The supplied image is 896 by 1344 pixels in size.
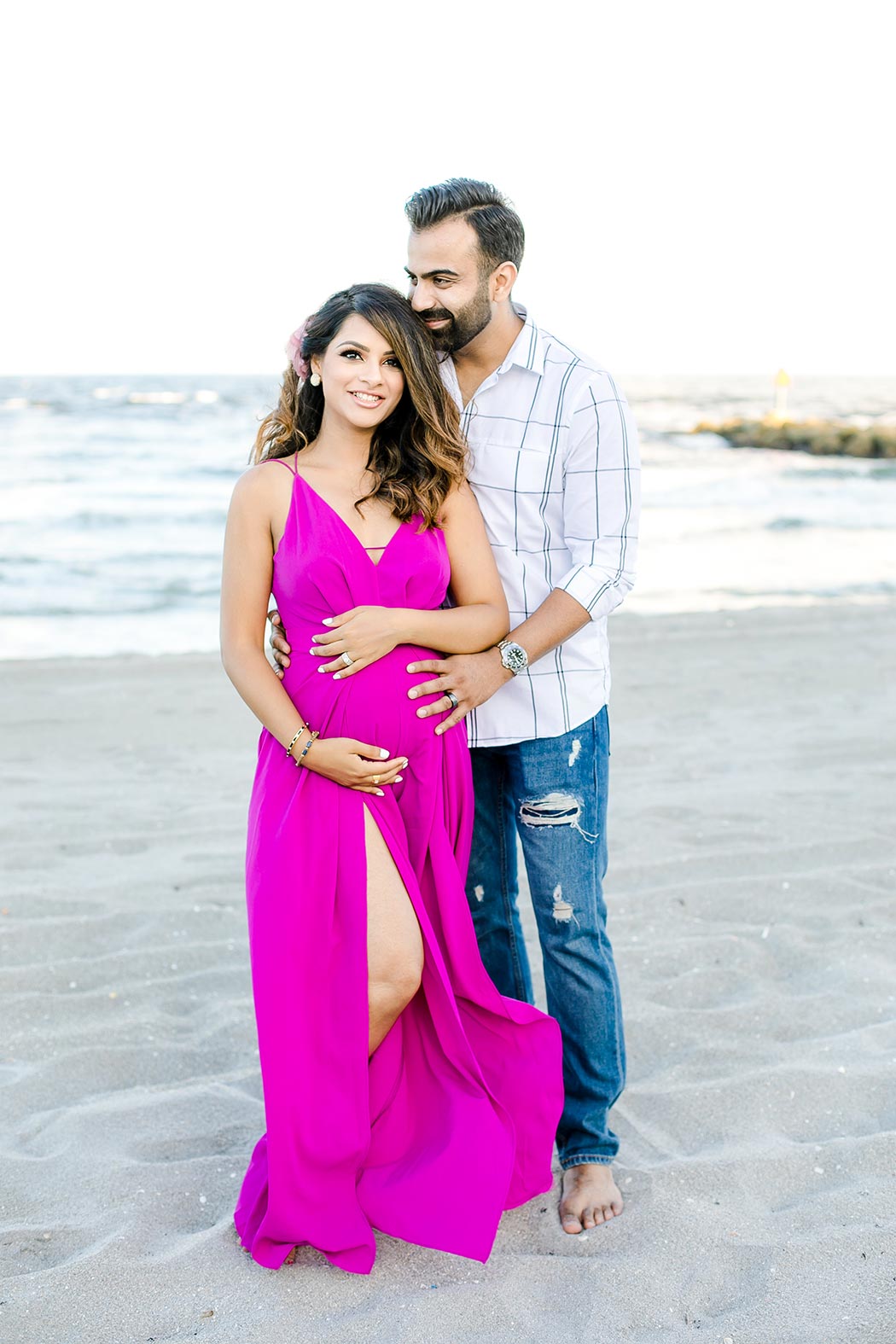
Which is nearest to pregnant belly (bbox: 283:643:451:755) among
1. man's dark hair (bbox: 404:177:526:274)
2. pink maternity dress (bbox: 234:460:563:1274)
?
pink maternity dress (bbox: 234:460:563:1274)

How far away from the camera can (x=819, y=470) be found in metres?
24.5

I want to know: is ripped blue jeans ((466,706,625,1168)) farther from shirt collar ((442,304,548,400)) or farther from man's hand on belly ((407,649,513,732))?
shirt collar ((442,304,548,400))

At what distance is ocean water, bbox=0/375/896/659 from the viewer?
10.4 metres

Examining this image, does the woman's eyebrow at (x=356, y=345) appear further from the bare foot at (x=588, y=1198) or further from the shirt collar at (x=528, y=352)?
the bare foot at (x=588, y=1198)

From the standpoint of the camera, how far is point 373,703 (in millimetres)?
2506

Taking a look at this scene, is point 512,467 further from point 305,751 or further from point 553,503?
point 305,751

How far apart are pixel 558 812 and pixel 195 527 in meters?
13.1

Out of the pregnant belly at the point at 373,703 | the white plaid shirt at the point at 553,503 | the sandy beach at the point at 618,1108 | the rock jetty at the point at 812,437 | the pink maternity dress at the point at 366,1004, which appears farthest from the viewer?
the rock jetty at the point at 812,437

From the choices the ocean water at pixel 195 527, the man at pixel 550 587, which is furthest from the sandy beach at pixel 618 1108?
the ocean water at pixel 195 527

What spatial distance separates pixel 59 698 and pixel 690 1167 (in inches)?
204

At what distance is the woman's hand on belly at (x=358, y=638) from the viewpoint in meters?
2.44

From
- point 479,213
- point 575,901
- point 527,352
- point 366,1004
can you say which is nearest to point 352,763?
point 366,1004

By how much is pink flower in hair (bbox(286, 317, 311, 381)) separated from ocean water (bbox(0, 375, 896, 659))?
0.47 ft

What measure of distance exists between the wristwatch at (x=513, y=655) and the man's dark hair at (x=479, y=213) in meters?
0.85
